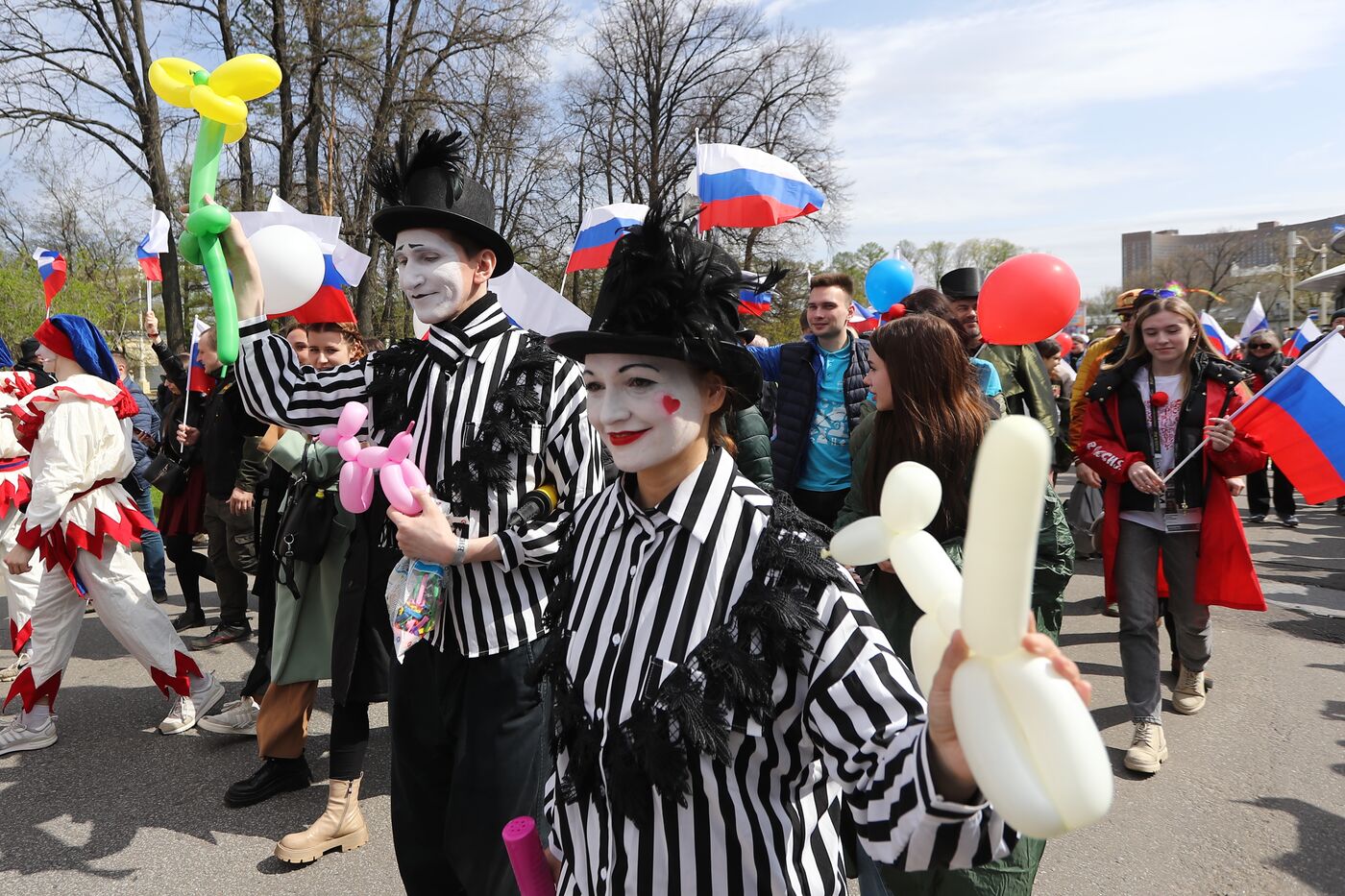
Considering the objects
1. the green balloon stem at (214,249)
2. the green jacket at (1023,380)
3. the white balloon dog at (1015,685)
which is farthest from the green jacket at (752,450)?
the white balloon dog at (1015,685)

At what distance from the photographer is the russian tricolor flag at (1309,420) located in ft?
12.9

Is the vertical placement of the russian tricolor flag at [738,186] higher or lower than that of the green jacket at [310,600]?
higher

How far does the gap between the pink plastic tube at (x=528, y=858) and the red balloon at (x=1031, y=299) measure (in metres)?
2.54

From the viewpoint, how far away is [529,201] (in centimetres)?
2347

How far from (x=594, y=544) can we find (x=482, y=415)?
92 cm

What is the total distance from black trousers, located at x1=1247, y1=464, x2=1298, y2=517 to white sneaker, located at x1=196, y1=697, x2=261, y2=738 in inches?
390

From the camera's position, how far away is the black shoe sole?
3.62 m

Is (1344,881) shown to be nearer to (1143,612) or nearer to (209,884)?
(1143,612)

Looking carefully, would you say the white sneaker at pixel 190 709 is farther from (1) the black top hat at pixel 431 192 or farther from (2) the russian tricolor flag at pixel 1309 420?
(2) the russian tricolor flag at pixel 1309 420

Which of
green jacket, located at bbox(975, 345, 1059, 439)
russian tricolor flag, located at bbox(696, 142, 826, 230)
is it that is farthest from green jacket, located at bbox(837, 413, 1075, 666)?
russian tricolor flag, located at bbox(696, 142, 826, 230)

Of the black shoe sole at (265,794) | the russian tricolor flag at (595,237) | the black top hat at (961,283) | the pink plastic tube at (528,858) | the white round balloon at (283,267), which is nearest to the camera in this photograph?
the pink plastic tube at (528,858)

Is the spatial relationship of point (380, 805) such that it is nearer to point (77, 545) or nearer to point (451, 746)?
point (451, 746)

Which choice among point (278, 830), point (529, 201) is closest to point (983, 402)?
point (278, 830)

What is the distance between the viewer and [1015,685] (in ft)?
2.79
